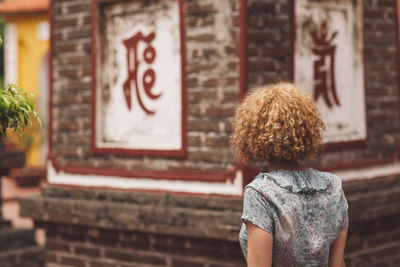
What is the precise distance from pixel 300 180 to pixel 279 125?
0.24 m

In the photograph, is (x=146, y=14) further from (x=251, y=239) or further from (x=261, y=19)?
(x=251, y=239)

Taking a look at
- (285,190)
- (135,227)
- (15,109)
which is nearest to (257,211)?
(285,190)

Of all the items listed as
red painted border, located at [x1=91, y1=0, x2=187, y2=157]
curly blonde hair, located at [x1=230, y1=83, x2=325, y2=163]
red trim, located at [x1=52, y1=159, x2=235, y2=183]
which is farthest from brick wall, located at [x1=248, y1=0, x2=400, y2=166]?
curly blonde hair, located at [x1=230, y1=83, x2=325, y2=163]

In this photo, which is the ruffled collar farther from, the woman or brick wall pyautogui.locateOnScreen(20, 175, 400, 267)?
brick wall pyautogui.locateOnScreen(20, 175, 400, 267)

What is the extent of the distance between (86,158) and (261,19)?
2.06 metres

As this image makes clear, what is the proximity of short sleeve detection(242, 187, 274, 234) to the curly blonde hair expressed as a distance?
18cm

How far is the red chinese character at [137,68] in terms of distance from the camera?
18.5 ft

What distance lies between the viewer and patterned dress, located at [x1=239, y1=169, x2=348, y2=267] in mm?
2570

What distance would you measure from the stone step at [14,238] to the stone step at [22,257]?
0.05 meters

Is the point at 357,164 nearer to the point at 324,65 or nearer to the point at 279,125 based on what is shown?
the point at 324,65

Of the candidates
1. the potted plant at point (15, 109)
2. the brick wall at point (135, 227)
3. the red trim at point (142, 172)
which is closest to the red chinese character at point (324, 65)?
the red trim at point (142, 172)

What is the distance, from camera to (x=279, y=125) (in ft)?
8.54

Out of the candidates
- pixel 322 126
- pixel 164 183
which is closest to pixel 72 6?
pixel 164 183

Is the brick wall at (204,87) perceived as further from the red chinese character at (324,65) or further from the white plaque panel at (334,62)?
the red chinese character at (324,65)
